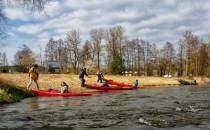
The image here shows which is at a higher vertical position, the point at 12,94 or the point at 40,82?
the point at 40,82

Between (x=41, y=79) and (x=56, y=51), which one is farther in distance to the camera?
(x=56, y=51)

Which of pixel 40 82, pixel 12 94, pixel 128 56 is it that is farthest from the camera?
pixel 128 56

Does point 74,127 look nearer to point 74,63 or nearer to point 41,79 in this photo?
point 41,79

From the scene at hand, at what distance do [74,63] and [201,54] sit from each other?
32.6 meters

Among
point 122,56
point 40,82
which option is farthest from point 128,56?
point 40,82

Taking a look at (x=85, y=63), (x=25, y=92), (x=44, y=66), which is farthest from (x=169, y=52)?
(x=25, y=92)

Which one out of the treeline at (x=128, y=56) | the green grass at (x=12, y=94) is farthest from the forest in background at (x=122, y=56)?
the green grass at (x=12, y=94)

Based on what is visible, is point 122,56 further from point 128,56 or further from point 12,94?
point 12,94

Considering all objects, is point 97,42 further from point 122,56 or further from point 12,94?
point 12,94

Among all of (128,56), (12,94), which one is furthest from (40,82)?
(128,56)

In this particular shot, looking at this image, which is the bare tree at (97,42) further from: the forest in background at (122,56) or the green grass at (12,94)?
the green grass at (12,94)

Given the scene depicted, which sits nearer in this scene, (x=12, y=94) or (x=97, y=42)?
(x=12, y=94)

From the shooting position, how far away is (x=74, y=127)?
44.9 ft

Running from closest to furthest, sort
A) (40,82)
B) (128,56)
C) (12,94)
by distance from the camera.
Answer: (12,94) < (40,82) < (128,56)
